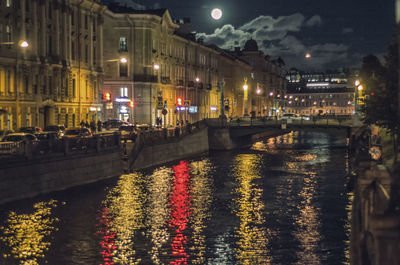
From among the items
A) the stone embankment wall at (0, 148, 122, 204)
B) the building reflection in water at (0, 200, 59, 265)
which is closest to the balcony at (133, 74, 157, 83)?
the stone embankment wall at (0, 148, 122, 204)

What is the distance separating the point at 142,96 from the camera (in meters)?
87.4

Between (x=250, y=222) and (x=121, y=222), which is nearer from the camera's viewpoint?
(x=121, y=222)

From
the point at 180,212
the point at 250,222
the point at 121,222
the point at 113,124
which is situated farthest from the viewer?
the point at 113,124

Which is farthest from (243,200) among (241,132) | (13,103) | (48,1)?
(241,132)

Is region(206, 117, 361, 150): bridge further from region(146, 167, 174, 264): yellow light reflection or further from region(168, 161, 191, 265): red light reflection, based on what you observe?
region(146, 167, 174, 264): yellow light reflection

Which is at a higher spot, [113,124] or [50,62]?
[50,62]

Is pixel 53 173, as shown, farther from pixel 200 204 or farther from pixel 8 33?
pixel 8 33

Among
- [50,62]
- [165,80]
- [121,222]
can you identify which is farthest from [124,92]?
[121,222]

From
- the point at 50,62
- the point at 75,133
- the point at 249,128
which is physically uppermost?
the point at 50,62

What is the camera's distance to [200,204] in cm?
3716

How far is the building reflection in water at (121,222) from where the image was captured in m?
25.1

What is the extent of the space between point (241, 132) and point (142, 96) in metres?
15.3

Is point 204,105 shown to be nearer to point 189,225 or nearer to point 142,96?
point 142,96

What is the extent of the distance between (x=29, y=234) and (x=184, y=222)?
7.89 m
